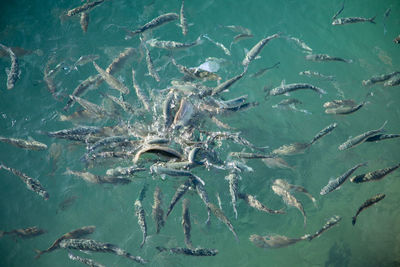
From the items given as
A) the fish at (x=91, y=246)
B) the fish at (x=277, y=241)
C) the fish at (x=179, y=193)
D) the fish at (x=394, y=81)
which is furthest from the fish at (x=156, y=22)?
the fish at (x=394, y=81)

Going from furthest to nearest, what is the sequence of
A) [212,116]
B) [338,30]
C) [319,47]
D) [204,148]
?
[338,30]
[319,47]
[212,116]
[204,148]

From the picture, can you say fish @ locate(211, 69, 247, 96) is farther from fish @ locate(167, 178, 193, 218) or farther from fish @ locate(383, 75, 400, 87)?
fish @ locate(383, 75, 400, 87)

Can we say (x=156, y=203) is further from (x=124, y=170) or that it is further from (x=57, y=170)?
(x=57, y=170)

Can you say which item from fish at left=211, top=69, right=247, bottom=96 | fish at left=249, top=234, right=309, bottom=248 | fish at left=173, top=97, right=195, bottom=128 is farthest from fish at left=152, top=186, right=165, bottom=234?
fish at left=211, top=69, right=247, bottom=96

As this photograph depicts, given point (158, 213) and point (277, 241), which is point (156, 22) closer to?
point (158, 213)

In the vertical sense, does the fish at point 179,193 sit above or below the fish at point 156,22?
below

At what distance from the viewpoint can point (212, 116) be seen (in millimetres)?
6164

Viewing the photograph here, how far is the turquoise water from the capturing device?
22.8 feet

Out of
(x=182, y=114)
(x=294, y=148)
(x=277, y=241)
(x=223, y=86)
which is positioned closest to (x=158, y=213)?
(x=182, y=114)

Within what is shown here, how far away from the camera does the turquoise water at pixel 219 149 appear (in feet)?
22.8

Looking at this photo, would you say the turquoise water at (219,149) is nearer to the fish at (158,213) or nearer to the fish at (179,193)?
the fish at (158,213)

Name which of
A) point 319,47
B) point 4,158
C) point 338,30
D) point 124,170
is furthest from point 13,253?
point 338,30

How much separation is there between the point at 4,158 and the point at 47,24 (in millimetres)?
5320

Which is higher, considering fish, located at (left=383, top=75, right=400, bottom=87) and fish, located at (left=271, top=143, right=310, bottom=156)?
fish, located at (left=383, top=75, right=400, bottom=87)
